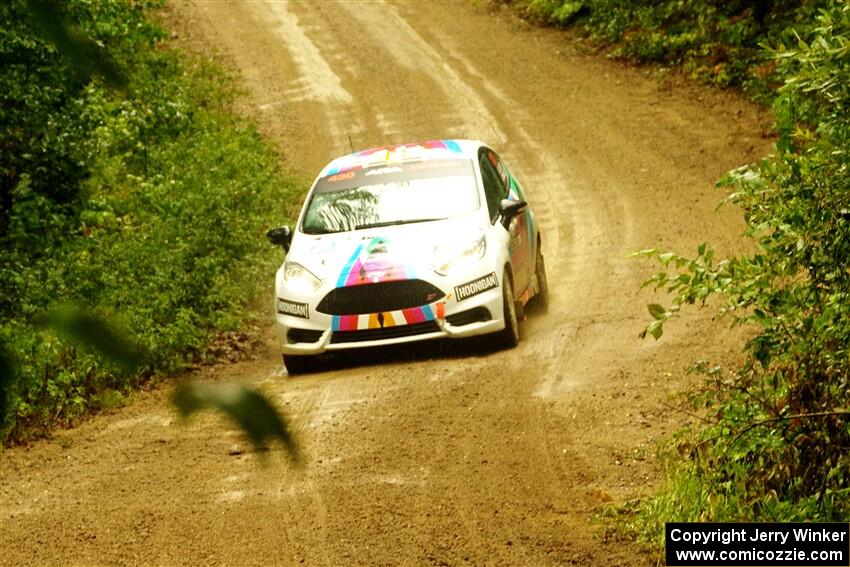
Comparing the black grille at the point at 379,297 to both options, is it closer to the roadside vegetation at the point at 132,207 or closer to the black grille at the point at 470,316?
the black grille at the point at 470,316

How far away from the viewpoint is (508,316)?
11.1 metres

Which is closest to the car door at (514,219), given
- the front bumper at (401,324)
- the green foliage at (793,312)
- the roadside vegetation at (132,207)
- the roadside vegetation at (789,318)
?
the front bumper at (401,324)

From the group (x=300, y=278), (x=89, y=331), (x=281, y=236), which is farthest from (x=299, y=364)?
(x=89, y=331)

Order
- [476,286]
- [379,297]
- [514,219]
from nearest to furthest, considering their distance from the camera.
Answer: [379,297], [476,286], [514,219]

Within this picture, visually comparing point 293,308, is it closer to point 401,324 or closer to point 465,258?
point 401,324

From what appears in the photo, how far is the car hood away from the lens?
10.8 meters

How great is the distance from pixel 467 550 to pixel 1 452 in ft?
A: 14.7

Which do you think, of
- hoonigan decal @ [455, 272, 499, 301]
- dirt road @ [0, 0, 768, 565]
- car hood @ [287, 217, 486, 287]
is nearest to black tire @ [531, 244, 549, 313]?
dirt road @ [0, 0, 768, 565]

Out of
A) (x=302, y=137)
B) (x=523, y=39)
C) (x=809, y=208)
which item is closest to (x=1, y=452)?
(x=809, y=208)

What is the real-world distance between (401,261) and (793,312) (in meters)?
5.02

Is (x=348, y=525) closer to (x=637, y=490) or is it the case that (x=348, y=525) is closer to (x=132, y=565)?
(x=132, y=565)

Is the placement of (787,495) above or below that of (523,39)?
above

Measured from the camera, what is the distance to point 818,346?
6.25 metres

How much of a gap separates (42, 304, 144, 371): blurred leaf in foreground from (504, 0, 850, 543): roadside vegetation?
13.9 feet
